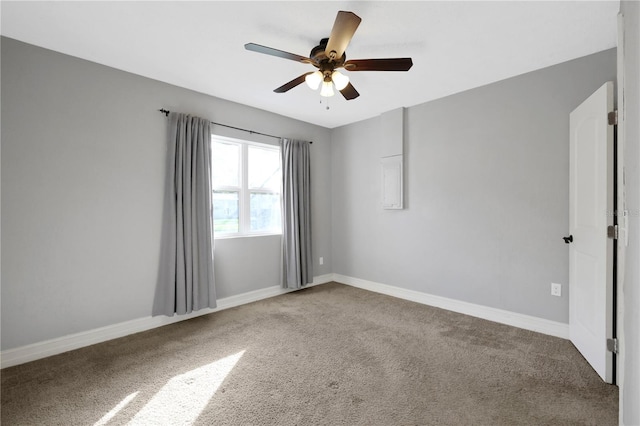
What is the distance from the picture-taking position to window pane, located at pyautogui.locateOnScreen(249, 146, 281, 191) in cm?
409

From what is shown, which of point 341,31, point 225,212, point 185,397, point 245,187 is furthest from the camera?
point 245,187

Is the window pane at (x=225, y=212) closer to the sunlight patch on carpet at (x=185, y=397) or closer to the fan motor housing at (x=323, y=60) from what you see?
the sunlight patch on carpet at (x=185, y=397)

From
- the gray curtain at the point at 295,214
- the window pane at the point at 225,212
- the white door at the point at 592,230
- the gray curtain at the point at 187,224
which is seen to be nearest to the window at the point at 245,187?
the window pane at the point at 225,212

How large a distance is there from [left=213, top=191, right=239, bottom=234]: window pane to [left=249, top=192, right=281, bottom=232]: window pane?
26 centimetres

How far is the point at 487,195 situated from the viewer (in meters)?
3.24

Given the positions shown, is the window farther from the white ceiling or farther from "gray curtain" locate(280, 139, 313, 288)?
the white ceiling

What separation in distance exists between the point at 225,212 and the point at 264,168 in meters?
0.89

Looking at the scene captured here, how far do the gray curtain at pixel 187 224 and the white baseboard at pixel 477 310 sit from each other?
2345mm

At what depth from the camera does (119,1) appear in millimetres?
1950

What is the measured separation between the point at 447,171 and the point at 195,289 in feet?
10.7

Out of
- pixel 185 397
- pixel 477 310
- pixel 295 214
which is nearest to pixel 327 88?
pixel 295 214

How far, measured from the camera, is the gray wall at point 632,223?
101 cm

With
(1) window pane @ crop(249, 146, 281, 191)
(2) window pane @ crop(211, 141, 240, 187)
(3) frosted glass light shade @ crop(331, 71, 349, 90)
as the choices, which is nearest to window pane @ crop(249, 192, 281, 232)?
(1) window pane @ crop(249, 146, 281, 191)

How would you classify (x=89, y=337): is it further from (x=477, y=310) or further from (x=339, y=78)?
(x=477, y=310)
